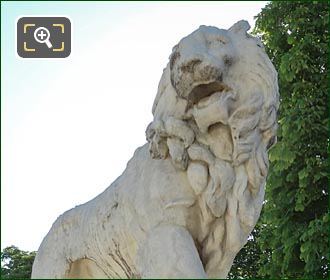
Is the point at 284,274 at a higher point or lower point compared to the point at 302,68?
lower

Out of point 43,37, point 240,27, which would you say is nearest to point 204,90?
point 240,27

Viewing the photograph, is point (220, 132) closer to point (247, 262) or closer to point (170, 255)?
point (170, 255)

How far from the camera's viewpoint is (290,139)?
36.7 ft

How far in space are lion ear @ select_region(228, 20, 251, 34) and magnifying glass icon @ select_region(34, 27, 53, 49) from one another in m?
1.54

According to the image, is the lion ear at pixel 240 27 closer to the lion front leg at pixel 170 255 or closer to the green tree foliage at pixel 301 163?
the lion front leg at pixel 170 255

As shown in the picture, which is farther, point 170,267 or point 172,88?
point 172,88

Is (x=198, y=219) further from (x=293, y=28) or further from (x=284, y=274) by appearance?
(x=293, y=28)

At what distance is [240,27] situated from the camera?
379cm

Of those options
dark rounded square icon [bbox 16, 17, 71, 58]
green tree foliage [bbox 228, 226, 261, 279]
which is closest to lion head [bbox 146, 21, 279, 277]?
dark rounded square icon [bbox 16, 17, 71, 58]

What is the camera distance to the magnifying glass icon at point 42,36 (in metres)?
4.80

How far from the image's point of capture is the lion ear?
3.77 meters

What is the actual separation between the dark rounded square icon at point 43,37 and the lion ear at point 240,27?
143cm

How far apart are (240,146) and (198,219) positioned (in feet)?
1.40

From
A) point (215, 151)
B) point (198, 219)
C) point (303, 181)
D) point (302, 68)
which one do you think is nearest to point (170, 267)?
point (198, 219)
